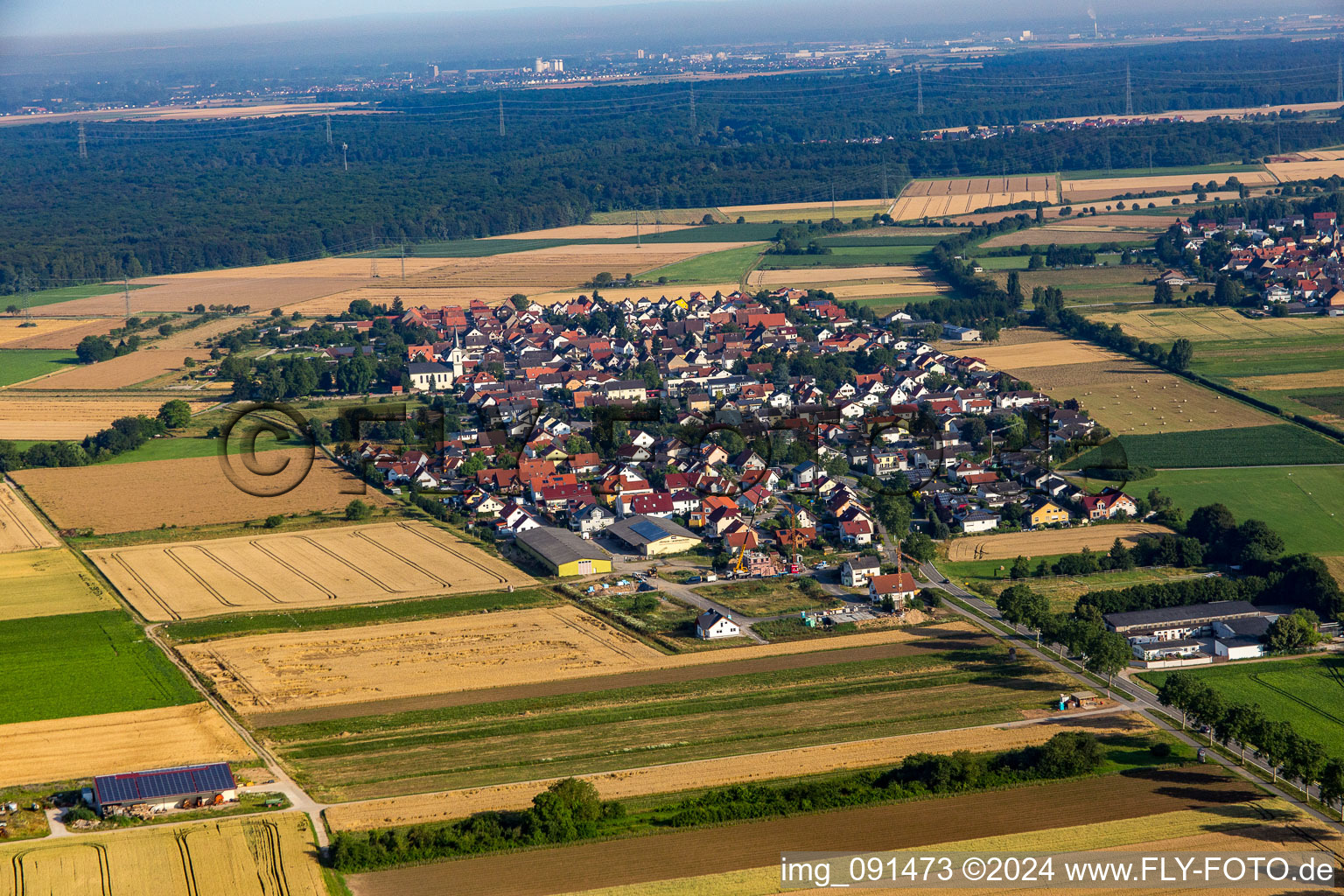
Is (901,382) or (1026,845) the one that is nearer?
(1026,845)

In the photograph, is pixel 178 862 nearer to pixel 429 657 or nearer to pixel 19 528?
pixel 429 657

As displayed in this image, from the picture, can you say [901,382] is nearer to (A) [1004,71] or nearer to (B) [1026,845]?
(B) [1026,845]

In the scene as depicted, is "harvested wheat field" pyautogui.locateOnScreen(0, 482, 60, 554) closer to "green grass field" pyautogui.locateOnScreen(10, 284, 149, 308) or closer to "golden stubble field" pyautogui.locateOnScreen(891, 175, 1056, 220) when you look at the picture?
"green grass field" pyautogui.locateOnScreen(10, 284, 149, 308)

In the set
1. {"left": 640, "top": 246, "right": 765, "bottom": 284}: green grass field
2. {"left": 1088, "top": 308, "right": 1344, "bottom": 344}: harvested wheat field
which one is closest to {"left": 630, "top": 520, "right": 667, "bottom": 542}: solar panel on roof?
{"left": 1088, "top": 308, "right": 1344, "bottom": 344}: harvested wheat field

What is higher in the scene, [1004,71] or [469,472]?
[1004,71]

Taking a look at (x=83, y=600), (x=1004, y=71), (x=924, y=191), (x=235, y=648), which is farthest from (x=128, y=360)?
(x=1004, y=71)

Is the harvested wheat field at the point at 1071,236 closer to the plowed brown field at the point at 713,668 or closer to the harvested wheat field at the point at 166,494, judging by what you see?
the harvested wheat field at the point at 166,494
